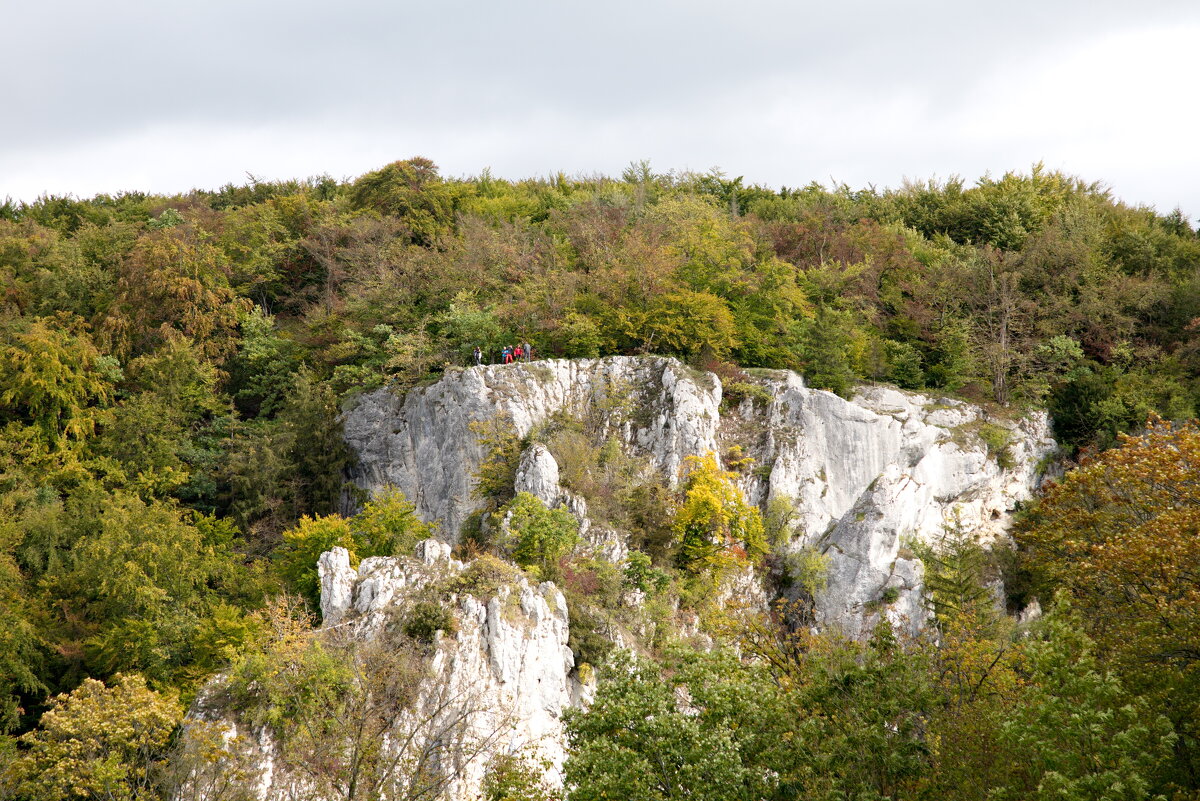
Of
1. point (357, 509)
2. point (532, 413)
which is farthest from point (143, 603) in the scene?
point (532, 413)

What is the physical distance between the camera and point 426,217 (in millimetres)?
41219

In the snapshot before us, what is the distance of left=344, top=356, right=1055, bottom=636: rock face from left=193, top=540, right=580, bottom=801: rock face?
4.84m

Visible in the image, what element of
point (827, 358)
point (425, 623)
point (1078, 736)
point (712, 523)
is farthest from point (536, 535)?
point (1078, 736)

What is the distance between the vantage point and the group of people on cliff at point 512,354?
1185 inches

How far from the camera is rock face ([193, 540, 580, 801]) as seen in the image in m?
19.0

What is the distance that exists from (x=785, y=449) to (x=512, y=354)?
30.2 feet

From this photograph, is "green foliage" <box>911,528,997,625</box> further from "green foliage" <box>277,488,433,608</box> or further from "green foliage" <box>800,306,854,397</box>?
"green foliage" <box>277,488,433,608</box>

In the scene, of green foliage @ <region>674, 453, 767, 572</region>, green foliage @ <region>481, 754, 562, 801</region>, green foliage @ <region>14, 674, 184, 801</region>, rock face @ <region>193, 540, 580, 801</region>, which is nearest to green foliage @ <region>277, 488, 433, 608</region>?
rock face @ <region>193, 540, 580, 801</region>

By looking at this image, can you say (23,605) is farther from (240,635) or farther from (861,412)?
(861,412)

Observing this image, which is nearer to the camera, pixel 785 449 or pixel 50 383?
pixel 785 449

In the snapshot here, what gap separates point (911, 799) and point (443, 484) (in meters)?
18.1

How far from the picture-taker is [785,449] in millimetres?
30344

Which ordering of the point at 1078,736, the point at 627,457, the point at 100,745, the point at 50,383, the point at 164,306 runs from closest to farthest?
the point at 1078,736
the point at 100,745
the point at 627,457
the point at 50,383
the point at 164,306

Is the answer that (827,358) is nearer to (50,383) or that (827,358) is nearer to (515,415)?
(515,415)
